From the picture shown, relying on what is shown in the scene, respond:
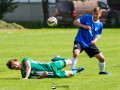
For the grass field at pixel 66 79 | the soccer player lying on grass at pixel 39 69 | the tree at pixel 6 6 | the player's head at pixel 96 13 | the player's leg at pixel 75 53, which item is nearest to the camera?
the grass field at pixel 66 79

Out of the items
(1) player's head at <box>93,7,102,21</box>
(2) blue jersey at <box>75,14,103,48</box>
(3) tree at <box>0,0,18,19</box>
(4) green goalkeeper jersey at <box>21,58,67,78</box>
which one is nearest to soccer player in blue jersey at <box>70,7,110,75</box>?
(2) blue jersey at <box>75,14,103,48</box>

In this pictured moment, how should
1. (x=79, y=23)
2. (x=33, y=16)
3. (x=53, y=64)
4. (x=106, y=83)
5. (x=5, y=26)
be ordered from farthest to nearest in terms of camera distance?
(x=33, y=16) < (x=5, y=26) < (x=79, y=23) < (x=53, y=64) < (x=106, y=83)

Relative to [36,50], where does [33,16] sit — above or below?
below

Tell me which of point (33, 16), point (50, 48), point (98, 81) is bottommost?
point (33, 16)

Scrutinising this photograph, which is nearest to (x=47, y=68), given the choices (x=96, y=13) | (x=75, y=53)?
(x=75, y=53)

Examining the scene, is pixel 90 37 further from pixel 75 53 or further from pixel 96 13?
pixel 96 13

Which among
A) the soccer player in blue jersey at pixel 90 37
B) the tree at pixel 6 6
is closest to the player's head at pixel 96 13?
the soccer player in blue jersey at pixel 90 37

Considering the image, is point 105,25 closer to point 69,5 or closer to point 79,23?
point 69,5

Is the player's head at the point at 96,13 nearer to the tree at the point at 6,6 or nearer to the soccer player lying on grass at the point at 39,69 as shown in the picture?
the soccer player lying on grass at the point at 39,69

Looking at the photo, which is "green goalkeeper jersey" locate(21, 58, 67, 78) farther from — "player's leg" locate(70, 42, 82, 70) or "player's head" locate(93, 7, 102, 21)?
"player's head" locate(93, 7, 102, 21)

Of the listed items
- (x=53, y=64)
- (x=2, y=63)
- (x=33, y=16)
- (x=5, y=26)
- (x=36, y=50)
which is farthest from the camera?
(x=33, y=16)

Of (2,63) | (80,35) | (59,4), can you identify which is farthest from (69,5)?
(80,35)

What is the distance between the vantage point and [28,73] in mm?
14188

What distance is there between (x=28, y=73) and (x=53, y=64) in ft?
2.34
